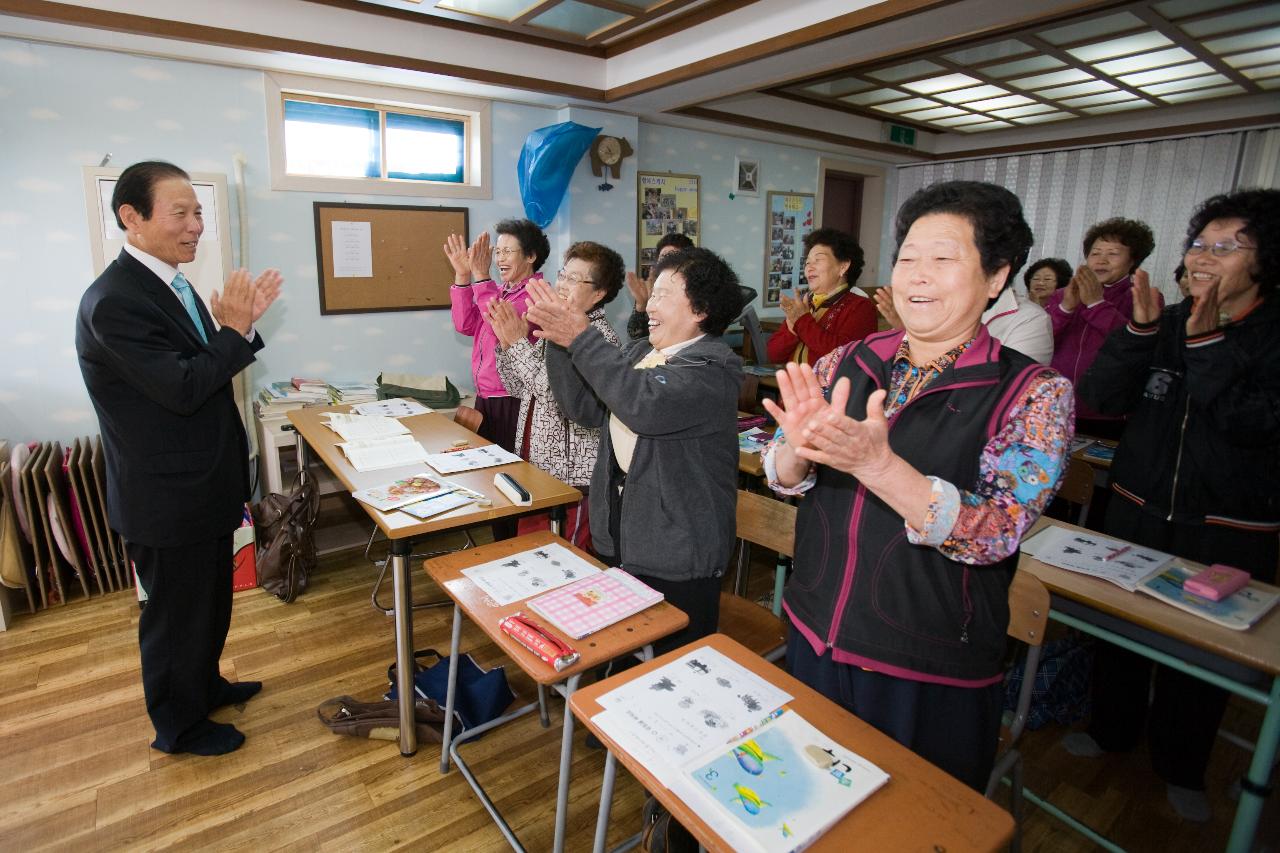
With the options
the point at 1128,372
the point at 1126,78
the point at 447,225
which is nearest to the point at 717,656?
the point at 1128,372

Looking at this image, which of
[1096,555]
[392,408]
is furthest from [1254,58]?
[392,408]

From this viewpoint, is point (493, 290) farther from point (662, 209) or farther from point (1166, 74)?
point (1166, 74)

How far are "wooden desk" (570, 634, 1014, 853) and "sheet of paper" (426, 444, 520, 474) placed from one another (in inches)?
54.2

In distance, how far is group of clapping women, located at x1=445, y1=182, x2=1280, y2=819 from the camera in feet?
3.37

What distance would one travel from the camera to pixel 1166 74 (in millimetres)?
4531

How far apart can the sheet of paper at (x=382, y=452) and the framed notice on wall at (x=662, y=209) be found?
2.77 m

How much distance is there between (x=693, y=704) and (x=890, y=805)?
33cm

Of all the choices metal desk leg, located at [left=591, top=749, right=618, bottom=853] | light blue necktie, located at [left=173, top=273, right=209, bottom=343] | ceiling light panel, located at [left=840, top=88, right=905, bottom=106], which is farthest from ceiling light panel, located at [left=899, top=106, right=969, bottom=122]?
metal desk leg, located at [left=591, top=749, right=618, bottom=853]

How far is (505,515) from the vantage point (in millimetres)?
2035

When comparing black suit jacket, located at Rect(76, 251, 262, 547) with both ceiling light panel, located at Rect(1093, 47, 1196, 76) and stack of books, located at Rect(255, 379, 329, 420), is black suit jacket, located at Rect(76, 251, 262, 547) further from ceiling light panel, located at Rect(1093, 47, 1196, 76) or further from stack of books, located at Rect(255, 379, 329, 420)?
ceiling light panel, located at Rect(1093, 47, 1196, 76)

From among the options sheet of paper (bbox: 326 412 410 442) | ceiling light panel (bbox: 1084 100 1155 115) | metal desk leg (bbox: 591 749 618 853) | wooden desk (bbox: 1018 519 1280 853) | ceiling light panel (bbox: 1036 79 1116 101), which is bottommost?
metal desk leg (bbox: 591 749 618 853)

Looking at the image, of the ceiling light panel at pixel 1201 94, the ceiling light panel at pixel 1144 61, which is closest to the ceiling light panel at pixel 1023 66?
the ceiling light panel at pixel 1144 61

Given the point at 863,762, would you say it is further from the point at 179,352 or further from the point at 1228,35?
the point at 1228,35

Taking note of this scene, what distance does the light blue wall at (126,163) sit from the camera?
3.06 metres
